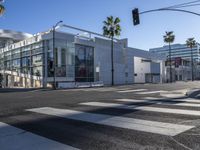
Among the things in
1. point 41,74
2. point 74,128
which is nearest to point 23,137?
point 74,128

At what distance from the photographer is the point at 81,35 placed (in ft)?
164

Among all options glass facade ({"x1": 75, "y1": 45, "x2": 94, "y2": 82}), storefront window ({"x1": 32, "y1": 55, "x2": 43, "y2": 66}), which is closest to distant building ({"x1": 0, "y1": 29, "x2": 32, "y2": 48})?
storefront window ({"x1": 32, "y1": 55, "x2": 43, "y2": 66})

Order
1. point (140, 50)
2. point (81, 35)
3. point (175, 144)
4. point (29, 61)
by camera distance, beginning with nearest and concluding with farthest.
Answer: point (175, 144), point (29, 61), point (81, 35), point (140, 50)

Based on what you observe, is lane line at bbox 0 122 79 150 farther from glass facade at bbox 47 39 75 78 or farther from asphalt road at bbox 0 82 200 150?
glass facade at bbox 47 39 75 78

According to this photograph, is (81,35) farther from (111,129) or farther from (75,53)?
(111,129)

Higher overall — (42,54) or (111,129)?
(42,54)

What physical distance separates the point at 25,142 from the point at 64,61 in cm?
3915

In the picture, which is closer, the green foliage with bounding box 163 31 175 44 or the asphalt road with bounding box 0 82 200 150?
the asphalt road with bounding box 0 82 200 150

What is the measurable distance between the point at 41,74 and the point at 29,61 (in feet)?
17.8

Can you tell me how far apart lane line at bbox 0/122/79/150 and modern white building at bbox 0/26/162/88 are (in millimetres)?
30848

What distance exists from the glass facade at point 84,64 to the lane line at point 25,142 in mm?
40078

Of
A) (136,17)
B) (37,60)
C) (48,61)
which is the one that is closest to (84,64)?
(48,61)

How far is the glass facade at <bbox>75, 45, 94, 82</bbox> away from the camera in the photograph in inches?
1848

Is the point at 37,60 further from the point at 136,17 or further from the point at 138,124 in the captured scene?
the point at 138,124
